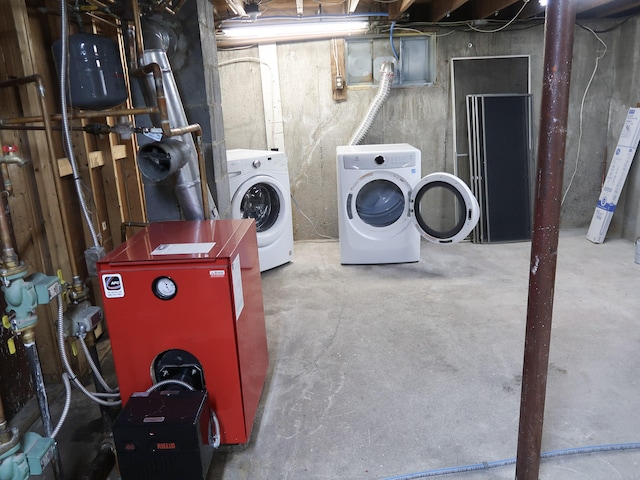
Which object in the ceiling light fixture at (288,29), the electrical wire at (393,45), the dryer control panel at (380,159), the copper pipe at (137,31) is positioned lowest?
the dryer control panel at (380,159)

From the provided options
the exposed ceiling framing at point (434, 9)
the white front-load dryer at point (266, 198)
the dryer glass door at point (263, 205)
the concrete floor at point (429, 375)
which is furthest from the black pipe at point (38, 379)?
the exposed ceiling framing at point (434, 9)

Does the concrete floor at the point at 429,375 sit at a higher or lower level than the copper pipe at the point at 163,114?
lower

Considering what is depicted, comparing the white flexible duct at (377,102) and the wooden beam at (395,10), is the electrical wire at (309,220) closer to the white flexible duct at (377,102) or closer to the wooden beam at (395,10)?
the white flexible duct at (377,102)

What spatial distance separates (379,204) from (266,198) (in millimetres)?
948

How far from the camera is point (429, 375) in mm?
2393

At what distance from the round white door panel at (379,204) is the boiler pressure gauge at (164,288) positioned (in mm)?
2368

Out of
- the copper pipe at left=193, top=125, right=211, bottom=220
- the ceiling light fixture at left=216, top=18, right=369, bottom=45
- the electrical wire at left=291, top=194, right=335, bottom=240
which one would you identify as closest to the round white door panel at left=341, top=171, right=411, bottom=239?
the electrical wire at left=291, top=194, right=335, bottom=240

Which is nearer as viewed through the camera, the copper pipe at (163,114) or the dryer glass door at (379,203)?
the copper pipe at (163,114)

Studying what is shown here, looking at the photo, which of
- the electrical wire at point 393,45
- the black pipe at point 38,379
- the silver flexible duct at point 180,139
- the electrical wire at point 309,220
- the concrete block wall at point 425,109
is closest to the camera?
the black pipe at point 38,379

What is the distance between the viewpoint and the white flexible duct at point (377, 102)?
168 inches

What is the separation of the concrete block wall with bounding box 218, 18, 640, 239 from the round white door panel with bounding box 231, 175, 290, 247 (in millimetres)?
739

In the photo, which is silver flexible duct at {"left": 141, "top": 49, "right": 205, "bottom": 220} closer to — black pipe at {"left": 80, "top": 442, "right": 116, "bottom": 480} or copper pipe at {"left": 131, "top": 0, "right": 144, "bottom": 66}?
copper pipe at {"left": 131, "top": 0, "right": 144, "bottom": 66}

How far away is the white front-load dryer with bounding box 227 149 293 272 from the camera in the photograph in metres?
3.62

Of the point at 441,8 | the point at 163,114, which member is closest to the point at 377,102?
the point at 441,8
